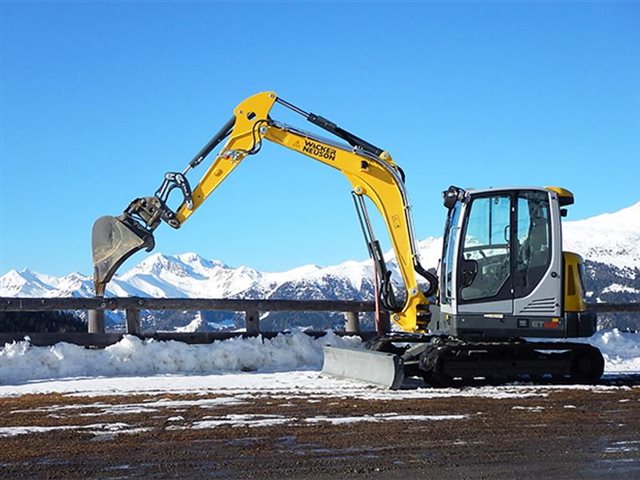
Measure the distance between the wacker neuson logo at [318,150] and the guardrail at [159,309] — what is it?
3256 mm

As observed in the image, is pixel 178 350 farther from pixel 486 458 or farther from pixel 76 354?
pixel 486 458

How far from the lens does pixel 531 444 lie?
8078 mm

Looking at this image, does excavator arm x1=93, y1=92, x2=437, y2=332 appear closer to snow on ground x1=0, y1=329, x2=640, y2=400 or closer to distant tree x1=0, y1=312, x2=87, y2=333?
snow on ground x1=0, y1=329, x2=640, y2=400

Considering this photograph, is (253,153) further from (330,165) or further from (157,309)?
(157,309)

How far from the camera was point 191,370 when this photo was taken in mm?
15625

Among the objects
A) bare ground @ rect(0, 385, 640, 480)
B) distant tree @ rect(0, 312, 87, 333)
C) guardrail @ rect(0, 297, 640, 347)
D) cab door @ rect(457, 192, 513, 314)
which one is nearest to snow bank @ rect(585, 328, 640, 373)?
guardrail @ rect(0, 297, 640, 347)

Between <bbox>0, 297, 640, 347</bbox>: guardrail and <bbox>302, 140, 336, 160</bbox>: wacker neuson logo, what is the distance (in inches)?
128

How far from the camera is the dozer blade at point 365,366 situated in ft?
40.7

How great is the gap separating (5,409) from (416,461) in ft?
17.1

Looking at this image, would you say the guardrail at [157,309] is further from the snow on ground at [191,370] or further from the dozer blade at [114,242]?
the dozer blade at [114,242]

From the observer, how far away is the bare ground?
7078 millimetres

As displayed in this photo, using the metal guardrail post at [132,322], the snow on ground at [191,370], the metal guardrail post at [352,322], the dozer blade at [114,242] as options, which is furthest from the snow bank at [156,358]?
the dozer blade at [114,242]

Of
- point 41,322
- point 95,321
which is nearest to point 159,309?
point 95,321

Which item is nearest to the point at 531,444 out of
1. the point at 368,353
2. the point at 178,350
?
the point at 368,353
